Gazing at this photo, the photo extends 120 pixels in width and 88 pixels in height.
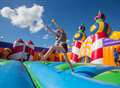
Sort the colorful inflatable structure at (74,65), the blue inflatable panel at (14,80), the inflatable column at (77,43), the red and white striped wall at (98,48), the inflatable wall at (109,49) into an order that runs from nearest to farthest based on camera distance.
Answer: the blue inflatable panel at (14,80) < the colorful inflatable structure at (74,65) < the inflatable wall at (109,49) < the red and white striped wall at (98,48) < the inflatable column at (77,43)

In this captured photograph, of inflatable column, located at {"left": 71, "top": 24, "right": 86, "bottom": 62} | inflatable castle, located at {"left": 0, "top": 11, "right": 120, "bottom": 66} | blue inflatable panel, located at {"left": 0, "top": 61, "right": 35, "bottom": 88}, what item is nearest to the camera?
blue inflatable panel, located at {"left": 0, "top": 61, "right": 35, "bottom": 88}

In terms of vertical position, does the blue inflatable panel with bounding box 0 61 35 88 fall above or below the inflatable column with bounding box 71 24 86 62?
below

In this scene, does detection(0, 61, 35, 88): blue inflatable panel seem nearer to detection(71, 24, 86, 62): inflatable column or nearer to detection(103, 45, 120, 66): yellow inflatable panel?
detection(103, 45, 120, 66): yellow inflatable panel

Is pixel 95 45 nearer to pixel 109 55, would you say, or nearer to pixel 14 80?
pixel 109 55

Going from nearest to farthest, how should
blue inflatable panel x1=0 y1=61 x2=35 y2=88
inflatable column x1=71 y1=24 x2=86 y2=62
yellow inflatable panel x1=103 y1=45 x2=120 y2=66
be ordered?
1. blue inflatable panel x1=0 y1=61 x2=35 y2=88
2. yellow inflatable panel x1=103 y1=45 x2=120 y2=66
3. inflatable column x1=71 y1=24 x2=86 y2=62

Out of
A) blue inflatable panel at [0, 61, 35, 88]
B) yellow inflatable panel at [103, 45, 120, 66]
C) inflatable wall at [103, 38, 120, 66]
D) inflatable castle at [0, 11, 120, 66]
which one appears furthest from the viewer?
inflatable castle at [0, 11, 120, 66]

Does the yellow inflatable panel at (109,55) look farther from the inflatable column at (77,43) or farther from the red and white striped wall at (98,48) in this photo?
the inflatable column at (77,43)

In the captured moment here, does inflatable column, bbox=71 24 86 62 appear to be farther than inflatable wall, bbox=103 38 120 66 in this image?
Yes

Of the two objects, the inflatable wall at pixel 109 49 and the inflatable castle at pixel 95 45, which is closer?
the inflatable wall at pixel 109 49

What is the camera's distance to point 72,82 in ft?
4.58

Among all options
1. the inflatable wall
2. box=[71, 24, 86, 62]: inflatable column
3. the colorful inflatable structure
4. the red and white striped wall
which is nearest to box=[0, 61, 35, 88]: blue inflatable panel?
the colorful inflatable structure

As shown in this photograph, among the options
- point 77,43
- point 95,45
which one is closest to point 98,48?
point 95,45

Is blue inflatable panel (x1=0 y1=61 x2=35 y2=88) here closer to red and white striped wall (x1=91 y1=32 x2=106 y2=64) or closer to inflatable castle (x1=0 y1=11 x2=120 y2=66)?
inflatable castle (x1=0 y1=11 x2=120 y2=66)

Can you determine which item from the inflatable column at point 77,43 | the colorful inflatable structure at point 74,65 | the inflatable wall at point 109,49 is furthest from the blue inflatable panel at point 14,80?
the inflatable column at point 77,43
